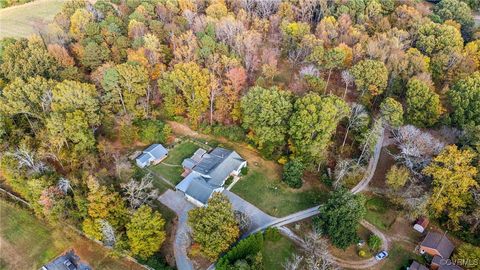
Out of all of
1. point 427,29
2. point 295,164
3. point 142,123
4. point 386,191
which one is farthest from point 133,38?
point 427,29

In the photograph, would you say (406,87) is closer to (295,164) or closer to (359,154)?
(359,154)

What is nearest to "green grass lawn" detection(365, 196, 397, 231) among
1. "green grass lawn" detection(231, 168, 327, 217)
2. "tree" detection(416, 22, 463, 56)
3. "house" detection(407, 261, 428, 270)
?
"house" detection(407, 261, 428, 270)

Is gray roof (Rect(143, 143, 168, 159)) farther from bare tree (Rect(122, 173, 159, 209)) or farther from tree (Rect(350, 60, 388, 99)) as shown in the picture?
tree (Rect(350, 60, 388, 99))

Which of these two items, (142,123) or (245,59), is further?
(245,59)

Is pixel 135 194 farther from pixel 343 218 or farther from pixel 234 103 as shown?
pixel 343 218

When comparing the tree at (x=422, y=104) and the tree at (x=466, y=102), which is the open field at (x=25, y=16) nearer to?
the tree at (x=422, y=104)

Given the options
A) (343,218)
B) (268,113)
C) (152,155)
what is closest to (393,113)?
(268,113)

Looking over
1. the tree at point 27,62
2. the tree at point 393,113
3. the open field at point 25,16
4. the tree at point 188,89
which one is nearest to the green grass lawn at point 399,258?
the tree at point 393,113
